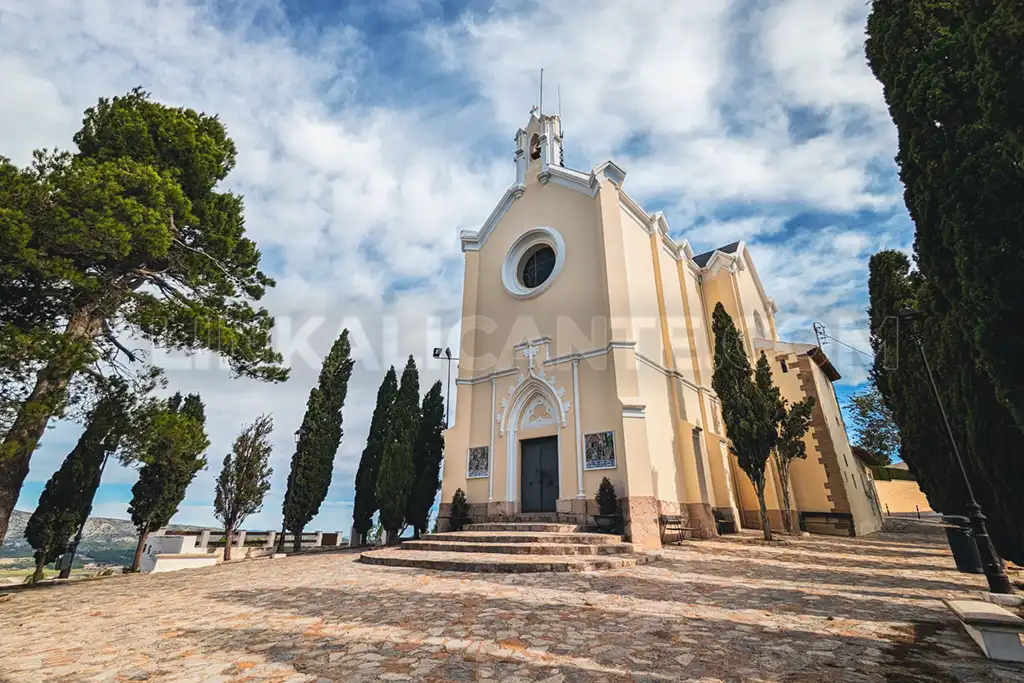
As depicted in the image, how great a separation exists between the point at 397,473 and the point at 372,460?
2.96 meters

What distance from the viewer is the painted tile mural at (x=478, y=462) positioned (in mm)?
14141

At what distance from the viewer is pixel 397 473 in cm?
1609

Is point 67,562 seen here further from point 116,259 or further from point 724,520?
point 724,520

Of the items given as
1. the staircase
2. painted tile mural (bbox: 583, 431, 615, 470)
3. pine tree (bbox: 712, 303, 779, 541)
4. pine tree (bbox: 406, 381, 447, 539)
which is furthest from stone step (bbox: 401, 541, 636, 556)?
pine tree (bbox: 406, 381, 447, 539)

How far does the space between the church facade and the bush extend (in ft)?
0.63

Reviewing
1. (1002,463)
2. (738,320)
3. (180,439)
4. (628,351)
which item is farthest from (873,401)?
(180,439)

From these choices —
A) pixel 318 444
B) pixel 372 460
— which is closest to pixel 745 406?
pixel 372 460

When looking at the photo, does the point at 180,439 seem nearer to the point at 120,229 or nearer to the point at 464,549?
the point at 120,229

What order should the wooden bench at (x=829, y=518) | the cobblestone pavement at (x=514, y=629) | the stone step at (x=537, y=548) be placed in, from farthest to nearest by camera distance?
the wooden bench at (x=829, y=518) → the stone step at (x=537, y=548) → the cobblestone pavement at (x=514, y=629)

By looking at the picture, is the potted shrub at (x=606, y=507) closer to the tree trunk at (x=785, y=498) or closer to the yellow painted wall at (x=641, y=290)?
the yellow painted wall at (x=641, y=290)

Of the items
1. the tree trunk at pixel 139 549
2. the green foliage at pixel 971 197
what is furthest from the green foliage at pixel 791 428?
the tree trunk at pixel 139 549

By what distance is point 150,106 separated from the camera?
9.59m

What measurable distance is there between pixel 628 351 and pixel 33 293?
42.8ft

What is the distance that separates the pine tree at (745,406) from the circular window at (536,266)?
19.3 feet
